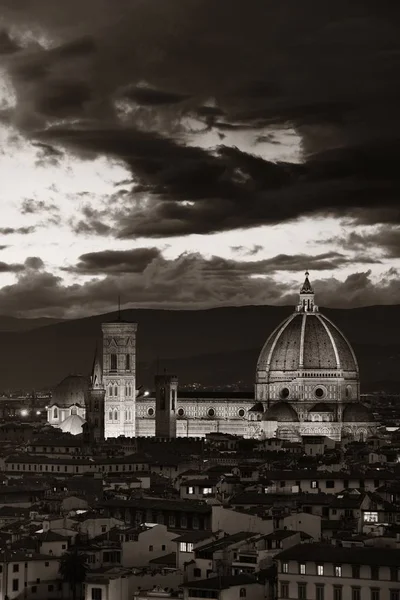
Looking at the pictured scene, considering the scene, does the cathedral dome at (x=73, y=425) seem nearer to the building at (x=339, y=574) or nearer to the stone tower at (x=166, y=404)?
the stone tower at (x=166, y=404)

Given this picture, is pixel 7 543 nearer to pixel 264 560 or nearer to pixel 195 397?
pixel 264 560

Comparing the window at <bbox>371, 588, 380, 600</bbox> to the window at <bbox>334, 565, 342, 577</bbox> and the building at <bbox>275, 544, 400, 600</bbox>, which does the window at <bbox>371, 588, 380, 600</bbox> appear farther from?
the window at <bbox>334, 565, 342, 577</bbox>

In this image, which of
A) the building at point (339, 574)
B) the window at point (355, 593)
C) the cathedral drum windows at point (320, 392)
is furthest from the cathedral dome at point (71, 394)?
the window at point (355, 593)

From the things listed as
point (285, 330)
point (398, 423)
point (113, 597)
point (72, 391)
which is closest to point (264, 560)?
point (113, 597)

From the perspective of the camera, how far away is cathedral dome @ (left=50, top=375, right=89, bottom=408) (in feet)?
553

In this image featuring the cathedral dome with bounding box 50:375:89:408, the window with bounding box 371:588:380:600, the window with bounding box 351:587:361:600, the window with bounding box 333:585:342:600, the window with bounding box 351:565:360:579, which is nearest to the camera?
the window with bounding box 371:588:380:600

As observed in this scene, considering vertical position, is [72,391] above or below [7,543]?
above

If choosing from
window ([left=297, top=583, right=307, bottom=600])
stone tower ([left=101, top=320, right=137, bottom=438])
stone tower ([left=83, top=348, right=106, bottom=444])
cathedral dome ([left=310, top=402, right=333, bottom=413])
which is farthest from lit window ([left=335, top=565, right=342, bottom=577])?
stone tower ([left=101, top=320, right=137, bottom=438])

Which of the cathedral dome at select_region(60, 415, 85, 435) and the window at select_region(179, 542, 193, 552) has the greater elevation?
the cathedral dome at select_region(60, 415, 85, 435)

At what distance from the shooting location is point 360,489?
79875mm

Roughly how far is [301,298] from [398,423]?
23.6m

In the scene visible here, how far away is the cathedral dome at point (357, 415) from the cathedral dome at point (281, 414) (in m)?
3.74

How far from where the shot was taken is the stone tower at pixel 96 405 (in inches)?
5792

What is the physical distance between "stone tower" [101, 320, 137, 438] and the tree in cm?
9504
